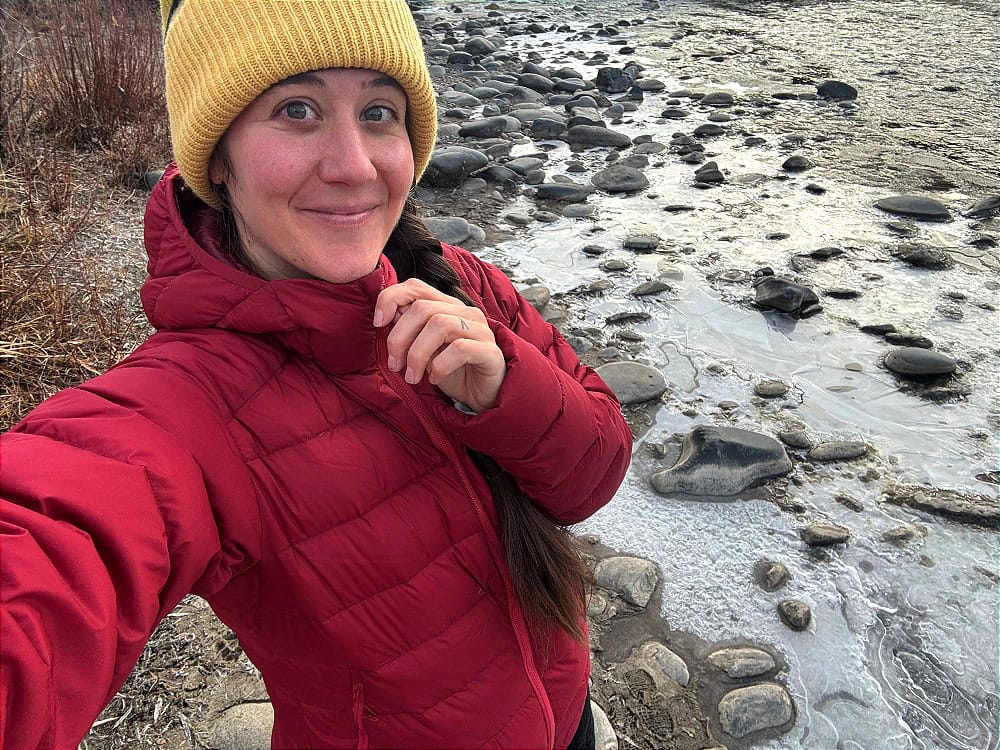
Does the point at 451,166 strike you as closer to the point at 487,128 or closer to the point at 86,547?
the point at 487,128

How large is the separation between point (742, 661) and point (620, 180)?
4.72 m

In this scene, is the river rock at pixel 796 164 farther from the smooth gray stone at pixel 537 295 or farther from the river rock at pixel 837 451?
the river rock at pixel 837 451

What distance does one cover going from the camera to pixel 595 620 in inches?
113

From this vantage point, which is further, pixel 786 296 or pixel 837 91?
pixel 837 91

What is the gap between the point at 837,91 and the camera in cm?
842

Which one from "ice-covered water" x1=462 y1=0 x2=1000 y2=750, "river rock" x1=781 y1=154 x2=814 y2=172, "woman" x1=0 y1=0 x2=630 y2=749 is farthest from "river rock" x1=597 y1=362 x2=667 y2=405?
"river rock" x1=781 y1=154 x2=814 y2=172

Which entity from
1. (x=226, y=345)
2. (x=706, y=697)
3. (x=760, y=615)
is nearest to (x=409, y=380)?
(x=226, y=345)

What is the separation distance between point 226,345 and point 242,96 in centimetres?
44

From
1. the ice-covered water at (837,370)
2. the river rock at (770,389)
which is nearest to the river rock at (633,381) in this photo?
the ice-covered water at (837,370)

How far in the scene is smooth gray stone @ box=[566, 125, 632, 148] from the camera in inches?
294

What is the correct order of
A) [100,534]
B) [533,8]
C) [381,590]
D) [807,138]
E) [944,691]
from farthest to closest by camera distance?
[533,8]
[807,138]
[944,691]
[381,590]
[100,534]

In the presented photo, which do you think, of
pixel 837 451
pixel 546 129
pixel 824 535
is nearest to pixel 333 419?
pixel 824 535

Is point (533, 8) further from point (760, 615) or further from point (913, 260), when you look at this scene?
point (760, 615)

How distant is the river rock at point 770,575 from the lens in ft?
9.68
